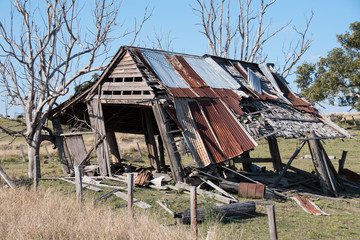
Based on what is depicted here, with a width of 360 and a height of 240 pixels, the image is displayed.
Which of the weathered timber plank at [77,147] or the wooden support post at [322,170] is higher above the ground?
the weathered timber plank at [77,147]

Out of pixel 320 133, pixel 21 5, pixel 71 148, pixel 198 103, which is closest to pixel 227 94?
pixel 198 103

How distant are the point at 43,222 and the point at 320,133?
11.9 m

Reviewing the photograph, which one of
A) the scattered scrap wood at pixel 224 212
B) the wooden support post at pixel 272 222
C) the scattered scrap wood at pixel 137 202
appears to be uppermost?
the wooden support post at pixel 272 222

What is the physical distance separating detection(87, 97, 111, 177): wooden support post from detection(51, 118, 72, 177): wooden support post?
271 centimetres

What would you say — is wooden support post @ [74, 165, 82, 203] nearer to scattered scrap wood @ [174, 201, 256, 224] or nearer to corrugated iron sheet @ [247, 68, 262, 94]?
scattered scrap wood @ [174, 201, 256, 224]

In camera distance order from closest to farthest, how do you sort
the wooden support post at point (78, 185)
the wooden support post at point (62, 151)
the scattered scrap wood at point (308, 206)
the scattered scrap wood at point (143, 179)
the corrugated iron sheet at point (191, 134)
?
the wooden support post at point (78, 185) → the scattered scrap wood at point (308, 206) → the corrugated iron sheet at point (191, 134) → the scattered scrap wood at point (143, 179) → the wooden support post at point (62, 151)

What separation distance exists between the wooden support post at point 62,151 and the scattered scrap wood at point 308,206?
32.6 feet

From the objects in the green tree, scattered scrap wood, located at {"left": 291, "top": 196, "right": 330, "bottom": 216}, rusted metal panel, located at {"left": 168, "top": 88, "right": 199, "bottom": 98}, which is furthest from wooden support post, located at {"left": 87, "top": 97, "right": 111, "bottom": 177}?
the green tree

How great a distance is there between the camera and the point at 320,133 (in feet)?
52.7

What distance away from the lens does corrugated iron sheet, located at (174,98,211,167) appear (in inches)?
521

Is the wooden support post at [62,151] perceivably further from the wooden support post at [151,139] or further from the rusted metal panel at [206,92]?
the rusted metal panel at [206,92]

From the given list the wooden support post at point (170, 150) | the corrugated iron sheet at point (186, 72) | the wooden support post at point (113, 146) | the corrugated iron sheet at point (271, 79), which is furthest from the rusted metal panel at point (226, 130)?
the wooden support post at point (113, 146)

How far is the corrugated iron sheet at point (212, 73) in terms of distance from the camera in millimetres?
17562

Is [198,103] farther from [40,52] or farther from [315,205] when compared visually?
[40,52]
